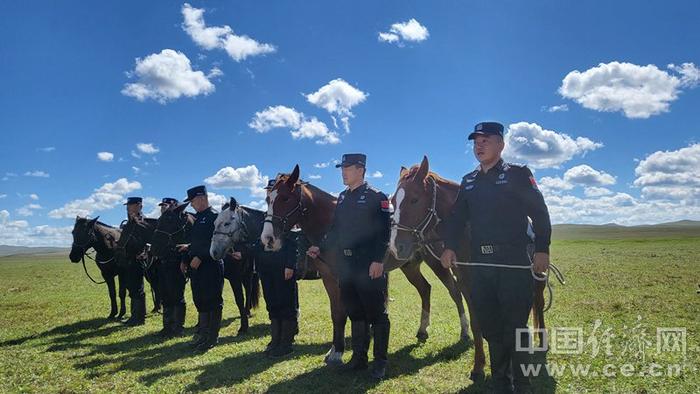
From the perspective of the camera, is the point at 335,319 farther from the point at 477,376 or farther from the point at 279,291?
the point at 477,376

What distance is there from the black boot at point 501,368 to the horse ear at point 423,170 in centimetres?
250

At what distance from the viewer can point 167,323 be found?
11305 millimetres

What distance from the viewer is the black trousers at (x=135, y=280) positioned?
1347 centimetres

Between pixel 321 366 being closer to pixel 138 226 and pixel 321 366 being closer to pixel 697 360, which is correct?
pixel 697 360

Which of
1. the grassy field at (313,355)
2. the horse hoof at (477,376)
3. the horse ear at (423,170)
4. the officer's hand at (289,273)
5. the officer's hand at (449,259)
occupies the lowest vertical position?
the grassy field at (313,355)

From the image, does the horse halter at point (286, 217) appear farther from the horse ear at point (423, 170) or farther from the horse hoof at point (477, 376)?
the horse hoof at point (477, 376)

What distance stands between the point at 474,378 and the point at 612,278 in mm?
17143

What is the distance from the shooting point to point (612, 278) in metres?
20.2

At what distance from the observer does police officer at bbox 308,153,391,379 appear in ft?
22.0

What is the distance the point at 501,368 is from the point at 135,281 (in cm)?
1198

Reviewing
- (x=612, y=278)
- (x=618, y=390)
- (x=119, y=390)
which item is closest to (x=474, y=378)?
(x=618, y=390)

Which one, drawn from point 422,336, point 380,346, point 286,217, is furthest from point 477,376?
point 286,217

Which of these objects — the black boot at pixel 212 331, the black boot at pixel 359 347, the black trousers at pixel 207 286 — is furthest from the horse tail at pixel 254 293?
the black boot at pixel 359 347

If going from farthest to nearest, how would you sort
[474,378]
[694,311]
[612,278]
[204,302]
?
[612,278], [694,311], [204,302], [474,378]
